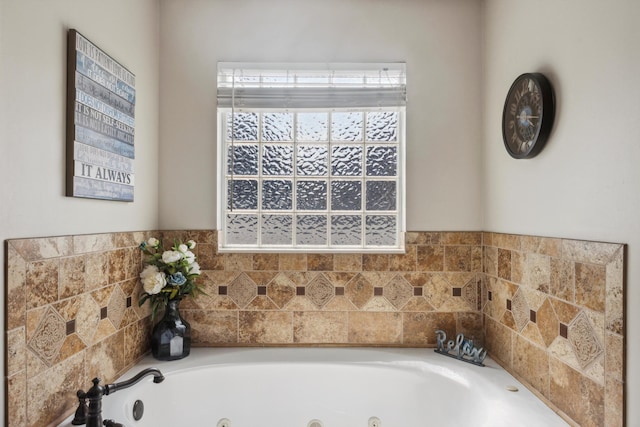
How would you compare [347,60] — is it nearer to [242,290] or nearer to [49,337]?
[242,290]

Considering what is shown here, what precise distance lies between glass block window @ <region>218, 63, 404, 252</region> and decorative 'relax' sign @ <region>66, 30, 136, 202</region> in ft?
1.97

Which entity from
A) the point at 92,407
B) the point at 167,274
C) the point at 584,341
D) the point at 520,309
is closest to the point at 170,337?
the point at 167,274

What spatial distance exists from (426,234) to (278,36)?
55.0 inches

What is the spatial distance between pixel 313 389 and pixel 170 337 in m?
0.78

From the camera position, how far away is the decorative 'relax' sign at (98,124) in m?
1.46

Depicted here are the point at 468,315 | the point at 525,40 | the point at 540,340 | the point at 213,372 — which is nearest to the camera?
the point at 540,340

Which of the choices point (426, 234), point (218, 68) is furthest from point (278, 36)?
point (426, 234)

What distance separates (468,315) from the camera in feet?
7.33

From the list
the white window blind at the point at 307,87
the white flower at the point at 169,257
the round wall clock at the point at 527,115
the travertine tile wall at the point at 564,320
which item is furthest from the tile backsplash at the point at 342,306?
the white window blind at the point at 307,87

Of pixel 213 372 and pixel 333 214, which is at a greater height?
pixel 333 214

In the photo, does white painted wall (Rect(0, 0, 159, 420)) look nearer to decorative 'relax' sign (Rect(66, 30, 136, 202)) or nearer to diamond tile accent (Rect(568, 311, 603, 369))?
decorative 'relax' sign (Rect(66, 30, 136, 202))

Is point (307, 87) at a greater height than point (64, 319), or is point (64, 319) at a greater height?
point (307, 87)

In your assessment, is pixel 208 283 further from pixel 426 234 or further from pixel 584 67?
pixel 584 67

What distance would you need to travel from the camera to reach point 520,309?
5.99 ft
